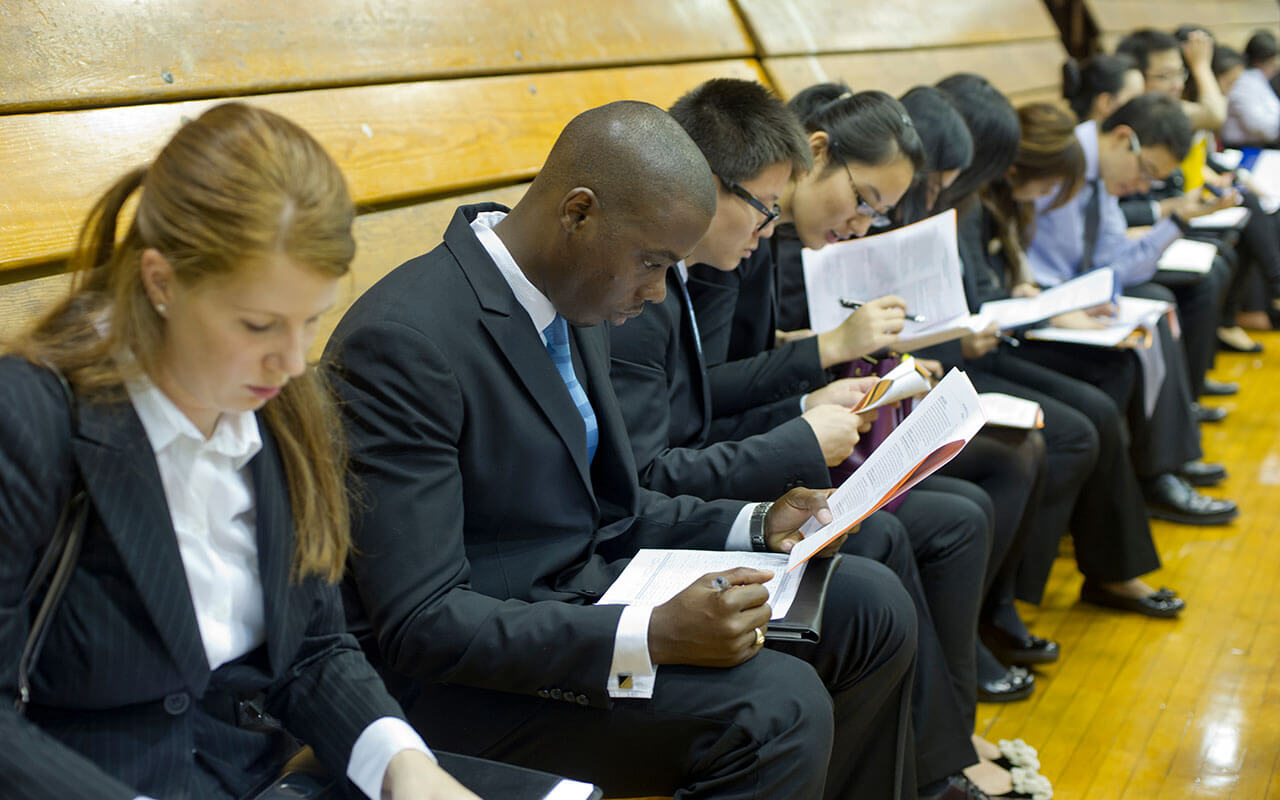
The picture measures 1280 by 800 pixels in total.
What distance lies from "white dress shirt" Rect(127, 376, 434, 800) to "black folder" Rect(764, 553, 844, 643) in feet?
1.63

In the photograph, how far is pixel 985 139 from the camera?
304 centimetres

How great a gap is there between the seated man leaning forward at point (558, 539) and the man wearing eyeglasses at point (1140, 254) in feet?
6.60

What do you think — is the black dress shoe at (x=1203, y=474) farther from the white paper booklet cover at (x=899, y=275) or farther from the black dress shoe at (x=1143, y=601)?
the white paper booklet cover at (x=899, y=275)

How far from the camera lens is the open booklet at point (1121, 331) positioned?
301 centimetres

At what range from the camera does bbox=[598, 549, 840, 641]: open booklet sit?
57.1 inches

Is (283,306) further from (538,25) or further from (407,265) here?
(538,25)

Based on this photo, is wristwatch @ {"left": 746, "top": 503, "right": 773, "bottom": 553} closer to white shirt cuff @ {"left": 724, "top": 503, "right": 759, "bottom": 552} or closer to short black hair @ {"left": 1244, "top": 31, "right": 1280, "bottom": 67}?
white shirt cuff @ {"left": 724, "top": 503, "right": 759, "bottom": 552}

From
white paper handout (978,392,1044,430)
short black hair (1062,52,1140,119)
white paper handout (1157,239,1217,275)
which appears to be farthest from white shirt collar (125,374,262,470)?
short black hair (1062,52,1140,119)

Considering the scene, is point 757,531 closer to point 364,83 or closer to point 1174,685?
point 364,83

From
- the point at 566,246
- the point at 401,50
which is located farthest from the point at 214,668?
the point at 401,50

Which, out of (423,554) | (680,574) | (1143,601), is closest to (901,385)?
(680,574)

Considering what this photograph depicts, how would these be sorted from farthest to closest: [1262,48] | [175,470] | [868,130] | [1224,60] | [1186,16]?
[1186,16], [1262,48], [1224,60], [868,130], [175,470]

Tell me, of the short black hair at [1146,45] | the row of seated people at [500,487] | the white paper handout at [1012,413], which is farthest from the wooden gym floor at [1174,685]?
the short black hair at [1146,45]

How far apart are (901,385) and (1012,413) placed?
0.67m
